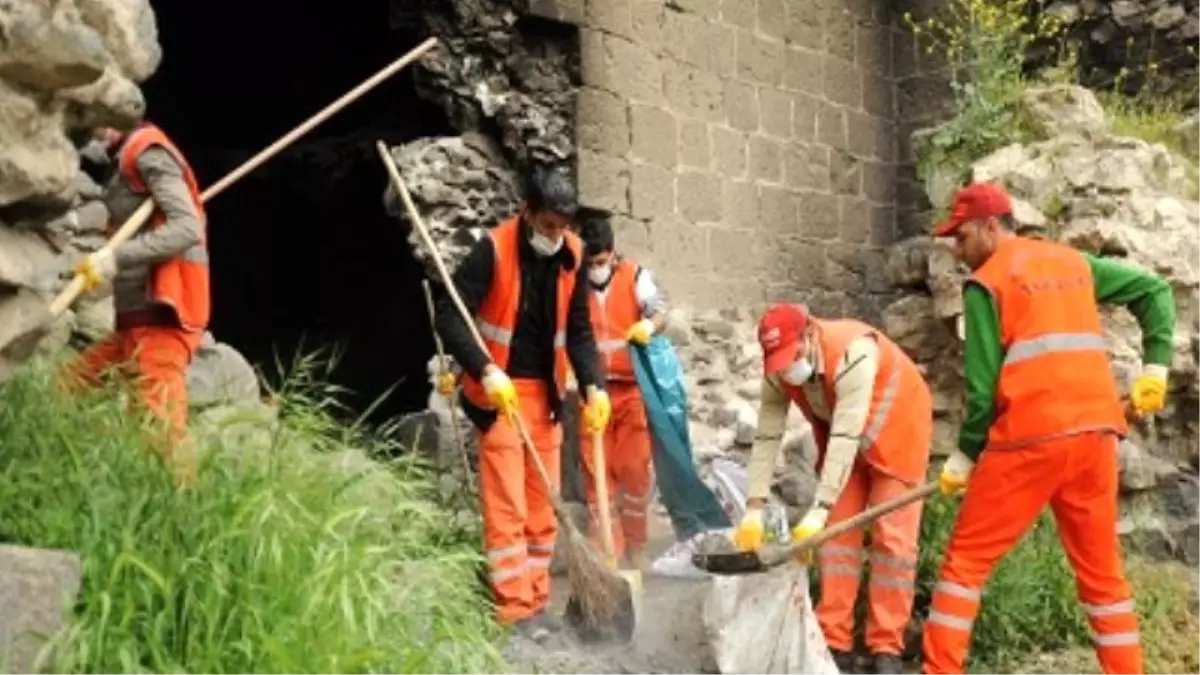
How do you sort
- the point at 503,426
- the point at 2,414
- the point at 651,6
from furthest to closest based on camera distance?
1. the point at 651,6
2. the point at 503,426
3. the point at 2,414

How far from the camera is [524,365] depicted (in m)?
4.71

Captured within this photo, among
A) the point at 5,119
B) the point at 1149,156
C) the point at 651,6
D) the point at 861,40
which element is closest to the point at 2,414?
the point at 5,119

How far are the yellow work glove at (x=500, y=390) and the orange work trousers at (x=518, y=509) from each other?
0.09 meters

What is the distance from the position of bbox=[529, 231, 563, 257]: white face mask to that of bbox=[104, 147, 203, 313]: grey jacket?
1.01 meters

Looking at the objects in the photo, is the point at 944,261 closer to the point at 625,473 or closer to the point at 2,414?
the point at 625,473

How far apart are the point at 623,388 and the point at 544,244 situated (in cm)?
145

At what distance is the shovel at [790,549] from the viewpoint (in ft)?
14.2

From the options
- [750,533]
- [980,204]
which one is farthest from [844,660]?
[980,204]

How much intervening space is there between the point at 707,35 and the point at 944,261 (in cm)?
298

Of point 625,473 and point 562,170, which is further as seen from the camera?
point 562,170

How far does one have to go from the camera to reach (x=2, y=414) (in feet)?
11.5

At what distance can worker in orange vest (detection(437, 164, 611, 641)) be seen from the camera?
4473 millimetres

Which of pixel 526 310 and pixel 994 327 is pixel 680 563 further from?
pixel 994 327

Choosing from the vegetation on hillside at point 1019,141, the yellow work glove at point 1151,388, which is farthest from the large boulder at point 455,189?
the yellow work glove at point 1151,388
